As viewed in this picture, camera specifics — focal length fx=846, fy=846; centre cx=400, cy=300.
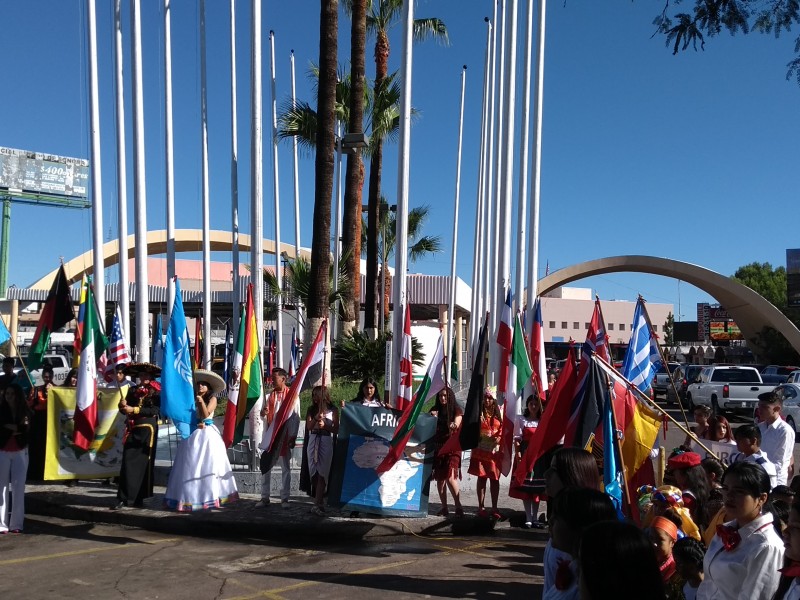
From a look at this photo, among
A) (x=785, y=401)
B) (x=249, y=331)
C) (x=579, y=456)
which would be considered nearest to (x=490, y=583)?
(x=579, y=456)

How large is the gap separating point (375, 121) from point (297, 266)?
25.6 feet

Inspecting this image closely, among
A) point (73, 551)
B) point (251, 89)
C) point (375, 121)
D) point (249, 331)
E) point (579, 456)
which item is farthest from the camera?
point (375, 121)

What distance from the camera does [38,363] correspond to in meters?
11.3

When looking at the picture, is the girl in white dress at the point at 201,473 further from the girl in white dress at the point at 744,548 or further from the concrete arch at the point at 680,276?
the concrete arch at the point at 680,276

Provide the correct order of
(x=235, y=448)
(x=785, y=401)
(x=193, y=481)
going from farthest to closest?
(x=785, y=401) → (x=235, y=448) → (x=193, y=481)

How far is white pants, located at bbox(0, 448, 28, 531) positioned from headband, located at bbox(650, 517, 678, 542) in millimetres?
7523

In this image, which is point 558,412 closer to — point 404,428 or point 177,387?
point 404,428

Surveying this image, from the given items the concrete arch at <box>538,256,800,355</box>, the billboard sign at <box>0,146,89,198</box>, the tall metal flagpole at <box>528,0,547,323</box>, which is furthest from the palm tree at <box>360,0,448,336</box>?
the billboard sign at <box>0,146,89,198</box>

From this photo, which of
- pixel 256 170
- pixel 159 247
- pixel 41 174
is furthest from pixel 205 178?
pixel 41 174

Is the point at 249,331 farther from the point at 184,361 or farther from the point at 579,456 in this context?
the point at 579,456

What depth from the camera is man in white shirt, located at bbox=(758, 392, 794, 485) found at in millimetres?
8815

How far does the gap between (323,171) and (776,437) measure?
10.6 metres

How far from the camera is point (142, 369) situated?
428 inches

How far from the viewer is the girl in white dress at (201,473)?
975 cm
